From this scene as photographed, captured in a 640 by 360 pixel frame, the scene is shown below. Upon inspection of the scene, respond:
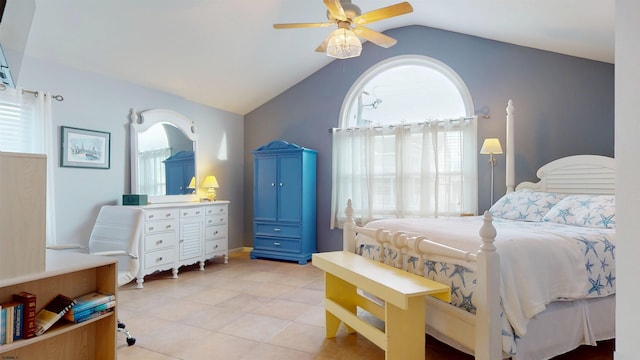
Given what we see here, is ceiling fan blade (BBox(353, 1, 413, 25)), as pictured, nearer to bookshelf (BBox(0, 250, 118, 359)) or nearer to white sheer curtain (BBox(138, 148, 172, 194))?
bookshelf (BBox(0, 250, 118, 359))

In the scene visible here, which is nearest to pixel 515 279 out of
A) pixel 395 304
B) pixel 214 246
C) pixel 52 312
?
pixel 395 304

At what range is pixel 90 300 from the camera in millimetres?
1868

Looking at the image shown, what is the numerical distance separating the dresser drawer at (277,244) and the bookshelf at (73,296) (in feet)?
10.1

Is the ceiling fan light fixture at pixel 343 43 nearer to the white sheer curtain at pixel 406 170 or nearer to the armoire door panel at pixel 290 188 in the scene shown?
the white sheer curtain at pixel 406 170

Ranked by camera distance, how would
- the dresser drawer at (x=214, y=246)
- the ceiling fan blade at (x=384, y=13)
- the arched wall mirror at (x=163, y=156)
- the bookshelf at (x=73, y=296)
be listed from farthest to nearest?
the dresser drawer at (x=214, y=246)
the arched wall mirror at (x=163, y=156)
the ceiling fan blade at (x=384, y=13)
the bookshelf at (x=73, y=296)

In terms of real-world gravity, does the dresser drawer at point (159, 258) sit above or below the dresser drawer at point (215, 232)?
below

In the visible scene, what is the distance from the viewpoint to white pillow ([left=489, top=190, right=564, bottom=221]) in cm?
317

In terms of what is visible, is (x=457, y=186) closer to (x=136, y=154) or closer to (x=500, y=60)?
(x=500, y=60)

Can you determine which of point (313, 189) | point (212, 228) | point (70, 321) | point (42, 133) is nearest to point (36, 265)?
point (70, 321)

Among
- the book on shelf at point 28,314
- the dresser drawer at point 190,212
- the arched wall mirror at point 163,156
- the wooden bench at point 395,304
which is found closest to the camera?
the book on shelf at point 28,314

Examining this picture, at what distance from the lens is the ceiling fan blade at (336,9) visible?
241 centimetres

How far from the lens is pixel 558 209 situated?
2.98 m

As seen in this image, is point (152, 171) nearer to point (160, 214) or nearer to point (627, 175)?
point (160, 214)

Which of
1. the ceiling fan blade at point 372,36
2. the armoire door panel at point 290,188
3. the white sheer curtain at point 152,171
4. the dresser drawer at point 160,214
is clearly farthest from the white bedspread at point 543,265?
the white sheer curtain at point 152,171
